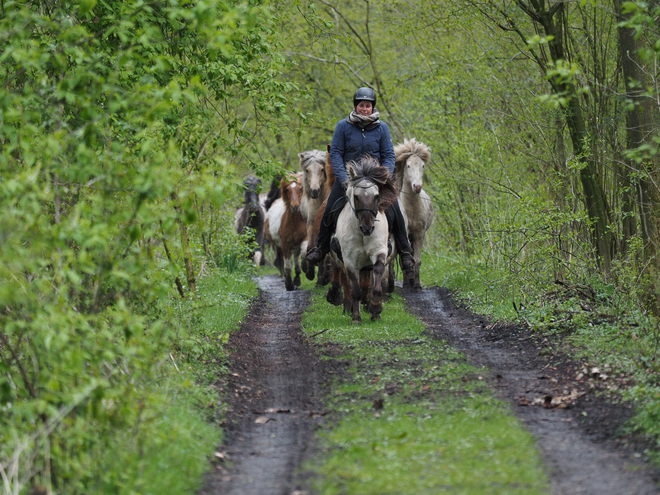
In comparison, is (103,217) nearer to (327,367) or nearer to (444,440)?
(444,440)

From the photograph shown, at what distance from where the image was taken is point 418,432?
6.54 m

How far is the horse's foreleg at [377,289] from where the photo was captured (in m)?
11.3

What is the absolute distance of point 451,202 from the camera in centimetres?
1677

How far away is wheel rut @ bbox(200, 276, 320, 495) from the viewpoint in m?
5.83

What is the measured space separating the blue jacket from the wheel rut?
2.64 meters

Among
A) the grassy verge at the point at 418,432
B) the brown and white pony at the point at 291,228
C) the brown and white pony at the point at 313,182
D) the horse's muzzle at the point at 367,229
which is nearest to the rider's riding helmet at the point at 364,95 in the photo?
the horse's muzzle at the point at 367,229

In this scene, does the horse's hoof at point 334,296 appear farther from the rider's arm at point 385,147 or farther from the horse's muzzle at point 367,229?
the horse's muzzle at point 367,229

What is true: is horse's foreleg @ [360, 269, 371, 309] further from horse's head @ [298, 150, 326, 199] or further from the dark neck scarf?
horse's head @ [298, 150, 326, 199]

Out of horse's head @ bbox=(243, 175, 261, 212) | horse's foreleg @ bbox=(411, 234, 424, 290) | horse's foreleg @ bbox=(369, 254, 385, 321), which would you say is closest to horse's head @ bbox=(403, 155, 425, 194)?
horse's foreleg @ bbox=(411, 234, 424, 290)

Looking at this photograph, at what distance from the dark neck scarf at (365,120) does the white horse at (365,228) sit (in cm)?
87

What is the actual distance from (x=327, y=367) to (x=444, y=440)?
298cm

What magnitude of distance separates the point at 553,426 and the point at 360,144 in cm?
633

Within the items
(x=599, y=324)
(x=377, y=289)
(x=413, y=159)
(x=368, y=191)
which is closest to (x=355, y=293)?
(x=377, y=289)

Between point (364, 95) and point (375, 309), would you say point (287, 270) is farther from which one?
point (364, 95)
